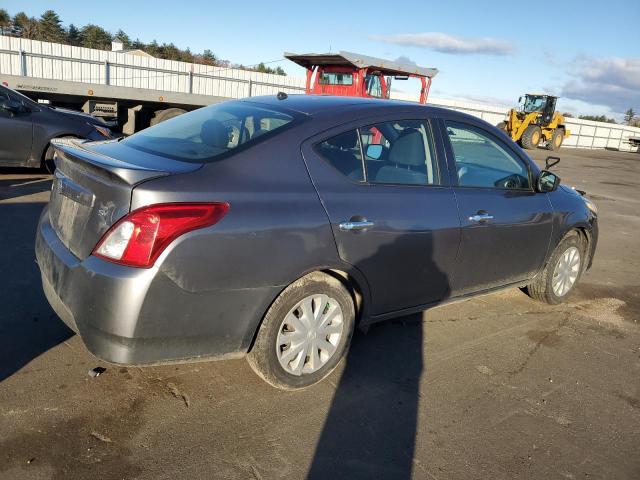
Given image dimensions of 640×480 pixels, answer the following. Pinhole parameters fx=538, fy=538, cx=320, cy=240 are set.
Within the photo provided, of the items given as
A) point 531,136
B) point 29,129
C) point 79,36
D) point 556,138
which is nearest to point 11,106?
point 29,129

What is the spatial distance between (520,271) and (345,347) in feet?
6.21

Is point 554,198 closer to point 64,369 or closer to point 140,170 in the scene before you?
point 140,170

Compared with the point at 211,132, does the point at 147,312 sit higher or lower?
lower

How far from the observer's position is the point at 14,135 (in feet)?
26.8

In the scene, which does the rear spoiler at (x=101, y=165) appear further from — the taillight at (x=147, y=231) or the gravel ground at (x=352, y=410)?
the gravel ground at (x=352, y=410)

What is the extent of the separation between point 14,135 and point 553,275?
7767mm

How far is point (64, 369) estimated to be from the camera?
3.19 m

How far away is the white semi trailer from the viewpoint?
10977 mm

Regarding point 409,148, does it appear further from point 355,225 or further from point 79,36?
point 79,36

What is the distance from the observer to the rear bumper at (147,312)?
2.49m

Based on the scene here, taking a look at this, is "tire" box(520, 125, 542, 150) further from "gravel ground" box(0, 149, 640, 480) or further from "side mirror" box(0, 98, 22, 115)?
"gravel ground" box(0, 149, 640, 480)

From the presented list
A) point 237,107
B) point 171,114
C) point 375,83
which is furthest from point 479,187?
point 375,83

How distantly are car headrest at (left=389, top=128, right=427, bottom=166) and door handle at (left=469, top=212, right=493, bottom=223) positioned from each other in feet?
1.73

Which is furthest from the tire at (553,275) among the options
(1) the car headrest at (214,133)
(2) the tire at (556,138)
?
(2) the tire at (556,138)
